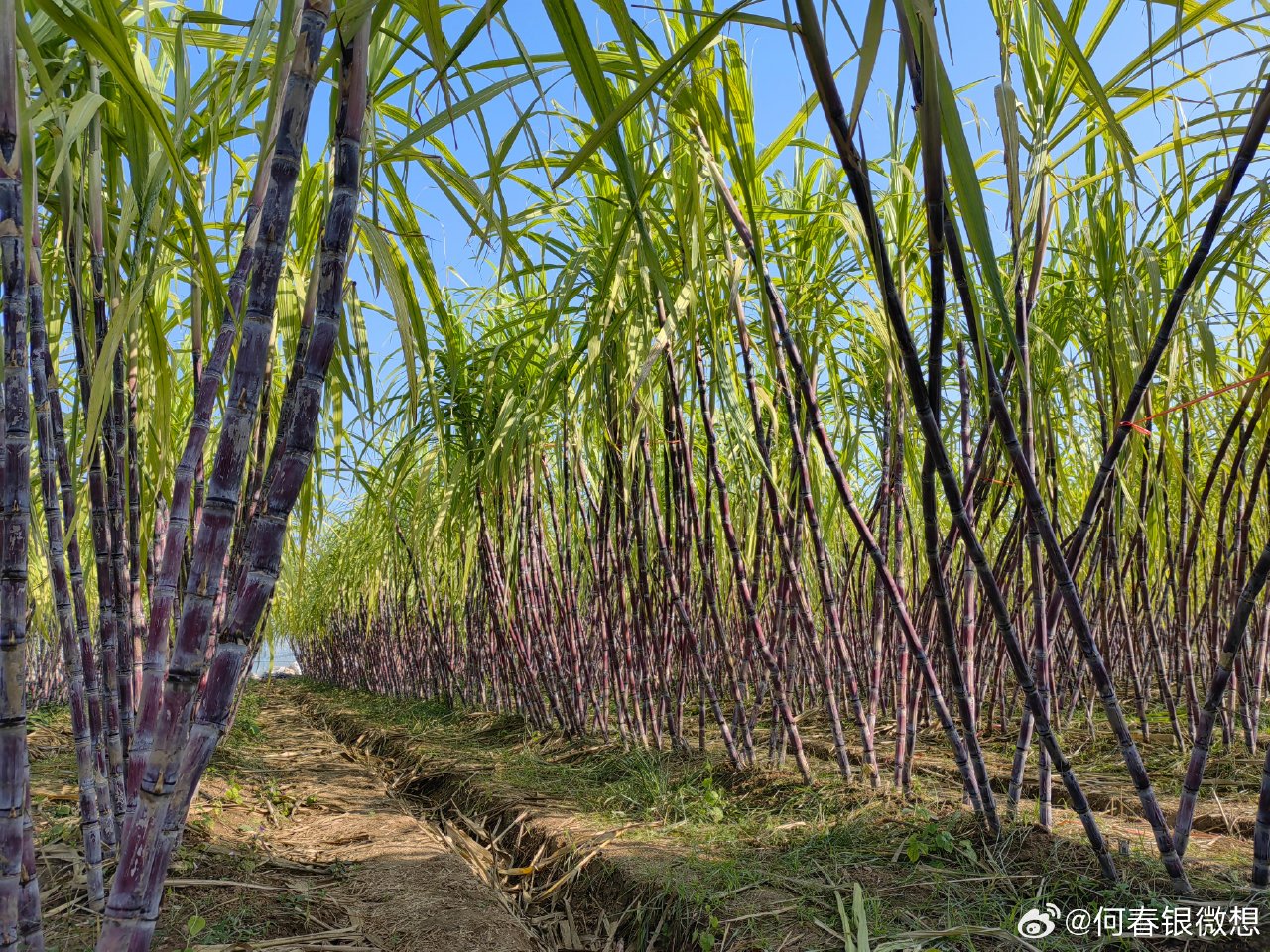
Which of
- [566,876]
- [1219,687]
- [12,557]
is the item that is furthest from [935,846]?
[12,557]

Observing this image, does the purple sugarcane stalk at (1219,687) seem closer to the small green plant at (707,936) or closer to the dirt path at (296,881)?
the small green plant at (707,936)

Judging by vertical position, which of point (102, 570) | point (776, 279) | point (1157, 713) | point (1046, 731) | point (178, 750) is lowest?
point (1157, 713)

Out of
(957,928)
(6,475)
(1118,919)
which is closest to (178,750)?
(6,475)

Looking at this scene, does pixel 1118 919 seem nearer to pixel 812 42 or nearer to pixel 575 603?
pixel 812 42

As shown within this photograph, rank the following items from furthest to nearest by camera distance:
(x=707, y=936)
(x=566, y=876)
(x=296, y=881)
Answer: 1. (x=566, y=876)
2. (x=296, y=881)
3. (x=707, y=936)

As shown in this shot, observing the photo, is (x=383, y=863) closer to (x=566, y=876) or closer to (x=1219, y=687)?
(x=566, y=876)

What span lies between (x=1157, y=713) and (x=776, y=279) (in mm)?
2570

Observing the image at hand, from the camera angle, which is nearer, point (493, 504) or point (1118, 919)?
point (1118, 919)

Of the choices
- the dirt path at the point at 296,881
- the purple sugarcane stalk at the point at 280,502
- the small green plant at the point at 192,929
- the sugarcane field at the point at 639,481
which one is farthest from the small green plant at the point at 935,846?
Result: the purple sugarcane stalk at the point at 280,502

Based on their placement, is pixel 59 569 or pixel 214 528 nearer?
pixel 214 528

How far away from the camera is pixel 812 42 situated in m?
0.84

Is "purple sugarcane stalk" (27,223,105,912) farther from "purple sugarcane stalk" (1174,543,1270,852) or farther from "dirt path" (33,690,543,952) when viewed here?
"purple sugarcane stalk" (1174,543,1270,852)

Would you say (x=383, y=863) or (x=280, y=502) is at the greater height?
(x=280, y=502)


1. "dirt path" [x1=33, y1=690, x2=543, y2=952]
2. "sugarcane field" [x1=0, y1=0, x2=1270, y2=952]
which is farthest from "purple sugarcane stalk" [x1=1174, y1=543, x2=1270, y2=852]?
"dirt path" [x1=33, y1=690, x2=543, y2=952]
